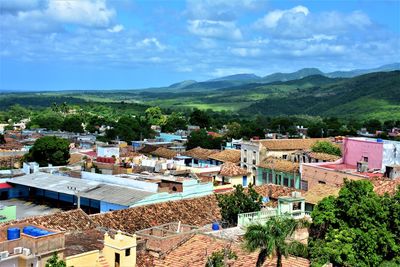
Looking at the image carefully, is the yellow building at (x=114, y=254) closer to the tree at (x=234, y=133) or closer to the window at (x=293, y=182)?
the window at (x=293, y=182)

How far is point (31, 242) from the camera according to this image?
73.0ft

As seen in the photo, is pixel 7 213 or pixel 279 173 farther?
pixel 279 173

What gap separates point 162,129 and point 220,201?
106 meters

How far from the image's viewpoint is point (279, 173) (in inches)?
2188

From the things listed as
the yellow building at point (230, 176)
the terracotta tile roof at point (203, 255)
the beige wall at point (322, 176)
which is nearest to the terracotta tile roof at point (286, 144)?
the yellow building at point (230, 176)

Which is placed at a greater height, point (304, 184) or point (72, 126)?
point (304, 184)

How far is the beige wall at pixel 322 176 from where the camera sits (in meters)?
42.3

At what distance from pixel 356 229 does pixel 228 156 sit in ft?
141

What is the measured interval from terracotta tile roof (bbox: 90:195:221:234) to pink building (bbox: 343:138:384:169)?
1459cm

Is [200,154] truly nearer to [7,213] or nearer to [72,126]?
[7,213]

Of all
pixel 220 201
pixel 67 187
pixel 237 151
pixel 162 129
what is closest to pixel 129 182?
pixel 67 187

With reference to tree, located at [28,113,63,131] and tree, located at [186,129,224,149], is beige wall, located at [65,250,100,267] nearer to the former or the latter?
tree, located at [186,129,224,149]

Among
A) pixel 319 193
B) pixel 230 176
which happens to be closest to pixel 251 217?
pixel 319 193

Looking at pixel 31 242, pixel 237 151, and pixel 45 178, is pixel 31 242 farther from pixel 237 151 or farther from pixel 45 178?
pixel 237 151
